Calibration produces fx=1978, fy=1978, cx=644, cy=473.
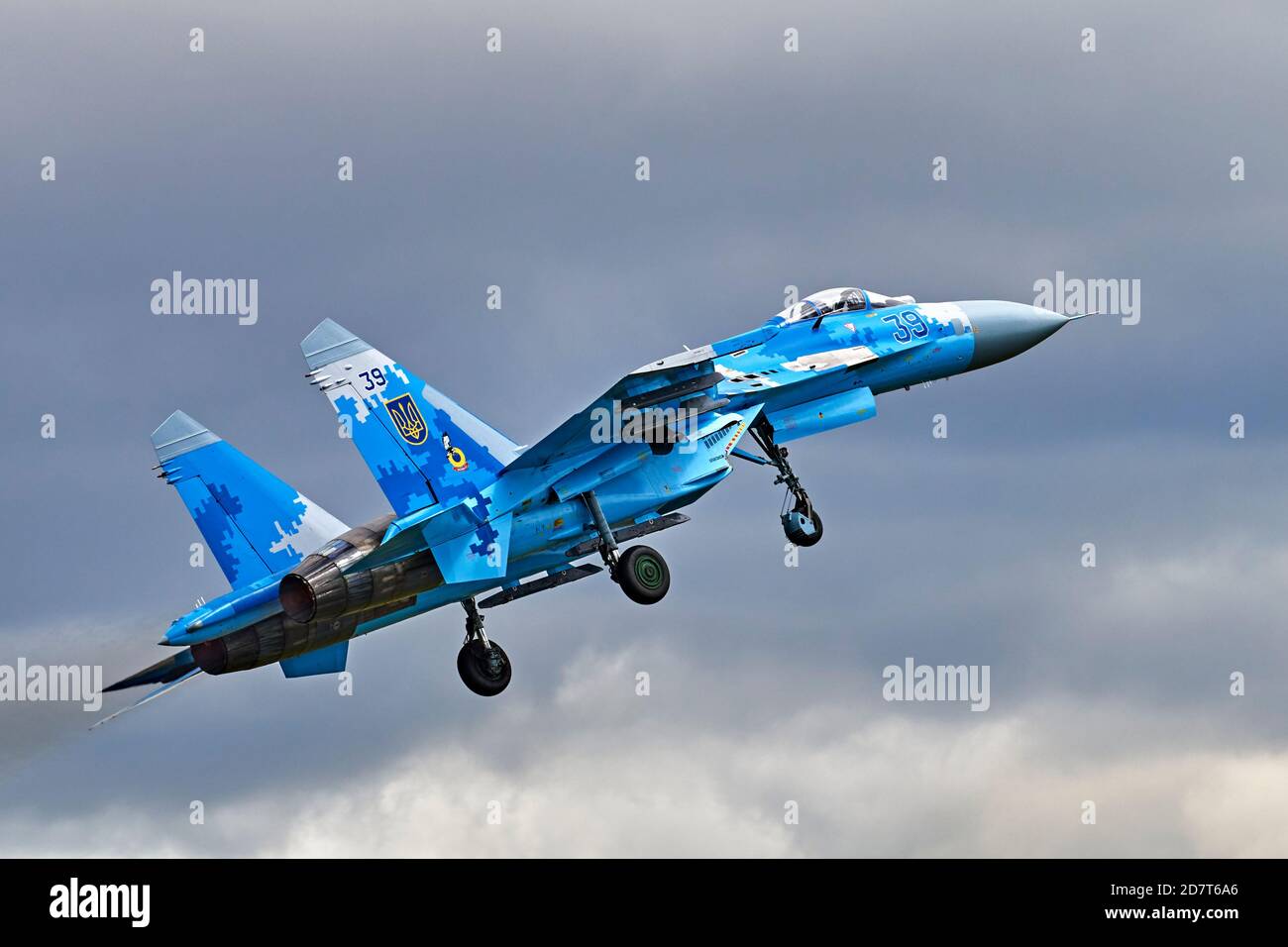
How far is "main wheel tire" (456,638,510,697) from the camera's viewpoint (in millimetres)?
33719

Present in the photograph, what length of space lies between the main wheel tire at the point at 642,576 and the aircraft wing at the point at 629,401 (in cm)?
182

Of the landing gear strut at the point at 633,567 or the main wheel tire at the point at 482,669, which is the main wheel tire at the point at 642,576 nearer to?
the landing gear strut at the point at 633,567

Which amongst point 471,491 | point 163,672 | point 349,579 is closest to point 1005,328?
point 471,491

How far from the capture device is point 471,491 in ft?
101

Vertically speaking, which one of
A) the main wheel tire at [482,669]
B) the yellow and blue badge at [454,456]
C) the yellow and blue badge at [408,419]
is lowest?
the main wheel tire at [482,669]

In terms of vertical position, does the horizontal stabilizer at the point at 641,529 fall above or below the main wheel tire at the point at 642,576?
above

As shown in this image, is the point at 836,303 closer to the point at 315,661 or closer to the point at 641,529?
the point at 641,529

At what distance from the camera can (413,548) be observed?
98.5 ft

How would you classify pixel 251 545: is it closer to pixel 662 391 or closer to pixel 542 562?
pixel 542 562

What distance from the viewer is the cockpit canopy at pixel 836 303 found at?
114 feet

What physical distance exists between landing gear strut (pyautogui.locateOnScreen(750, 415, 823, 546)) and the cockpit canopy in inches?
80.0

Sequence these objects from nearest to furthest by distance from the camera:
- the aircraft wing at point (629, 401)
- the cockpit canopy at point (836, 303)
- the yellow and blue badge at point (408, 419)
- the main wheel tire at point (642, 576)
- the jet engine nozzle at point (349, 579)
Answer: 1. the jet engine nozzle at point (349, 579)
2. the aircraft wing at point (629, 401)
3. the yellow and blue badge at point (408, 419)
4. the main wheel tire at point (642, 576)
5. the cockpit canopy at point (836, 303)

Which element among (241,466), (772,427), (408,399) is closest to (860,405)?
(772,427)

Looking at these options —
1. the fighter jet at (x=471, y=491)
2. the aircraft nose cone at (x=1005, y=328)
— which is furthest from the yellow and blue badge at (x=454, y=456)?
the aircraft nose cone at (x=1005, y=328)
